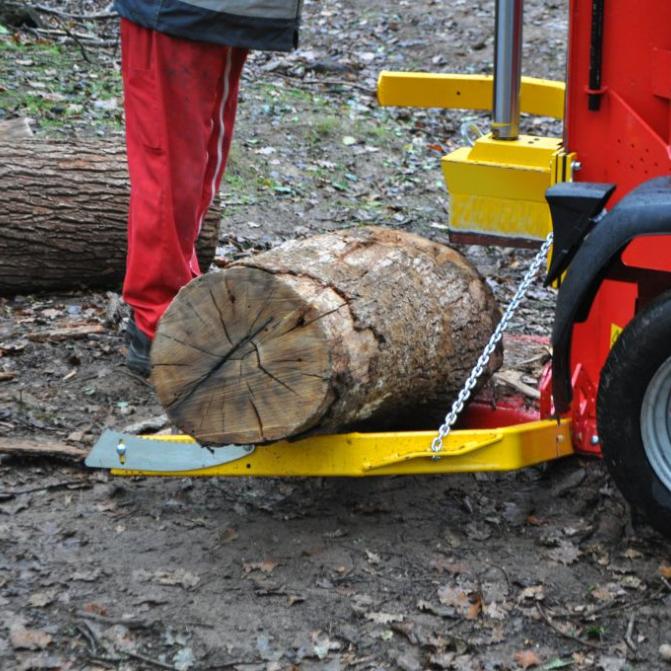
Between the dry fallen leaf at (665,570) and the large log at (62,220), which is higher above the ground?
the large log at (62,220)

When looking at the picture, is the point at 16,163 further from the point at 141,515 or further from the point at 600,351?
the point at 600,351

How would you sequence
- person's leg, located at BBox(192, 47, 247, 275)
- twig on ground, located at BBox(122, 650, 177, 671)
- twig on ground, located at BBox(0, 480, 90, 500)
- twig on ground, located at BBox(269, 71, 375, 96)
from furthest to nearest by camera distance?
1. twig on ground, located at BBox(269, 71, 375, 96)
2. person's leg, located at BBox(192, 47, 247, 275)
3. twig on ground, located at BBox(0, 480, 90, 500)
4. twig on ground, located at BBox(122, 650, 177, 671)

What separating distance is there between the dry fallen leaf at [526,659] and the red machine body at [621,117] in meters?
0.79

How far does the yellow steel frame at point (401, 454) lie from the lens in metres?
3.29

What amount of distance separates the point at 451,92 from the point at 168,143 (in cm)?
105

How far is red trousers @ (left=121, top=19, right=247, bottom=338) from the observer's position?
13.4 feet

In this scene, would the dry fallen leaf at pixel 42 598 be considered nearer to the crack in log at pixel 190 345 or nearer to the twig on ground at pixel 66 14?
the crack in log at pixel 190 345

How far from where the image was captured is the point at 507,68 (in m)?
3.56

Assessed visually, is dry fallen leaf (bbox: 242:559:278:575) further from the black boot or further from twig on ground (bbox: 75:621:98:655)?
the black boot

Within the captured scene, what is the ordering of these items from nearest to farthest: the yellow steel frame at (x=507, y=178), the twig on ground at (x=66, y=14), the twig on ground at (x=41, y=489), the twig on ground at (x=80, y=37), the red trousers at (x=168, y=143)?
the yellow steel frame at (x=507, y=178) → the twig on ground at (x=41, y=489) → the red trousers at (x=168, y=143) → the twig on ground at (x=80, y=37) → the twig on ground at (x=66, y=14)

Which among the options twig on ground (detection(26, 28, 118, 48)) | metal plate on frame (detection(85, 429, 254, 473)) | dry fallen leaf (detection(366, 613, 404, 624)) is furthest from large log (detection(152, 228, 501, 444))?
twig on ground (detection(26, 28, 118, 48))

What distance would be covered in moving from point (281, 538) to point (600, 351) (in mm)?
1135

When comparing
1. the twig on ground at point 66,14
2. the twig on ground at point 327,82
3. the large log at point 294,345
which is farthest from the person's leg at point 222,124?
the twig on ground at point 66,14

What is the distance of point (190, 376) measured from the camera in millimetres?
3355
